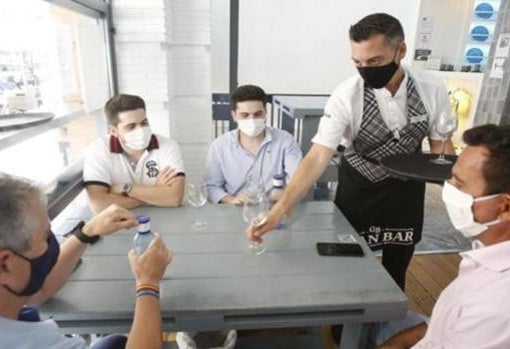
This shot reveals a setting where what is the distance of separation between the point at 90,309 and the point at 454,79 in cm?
519

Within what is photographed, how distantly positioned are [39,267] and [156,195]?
89cm

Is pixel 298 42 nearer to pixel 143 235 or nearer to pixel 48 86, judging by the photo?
pixel 48 86

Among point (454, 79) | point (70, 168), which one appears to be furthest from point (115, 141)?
point (454, 79)

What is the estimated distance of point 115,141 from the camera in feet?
6.28

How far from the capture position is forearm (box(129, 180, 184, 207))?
1.75m

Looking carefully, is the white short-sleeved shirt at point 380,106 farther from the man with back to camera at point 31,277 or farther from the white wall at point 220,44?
the white wall at point 220,44

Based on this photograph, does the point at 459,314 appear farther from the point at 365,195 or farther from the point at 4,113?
the point at 4,113

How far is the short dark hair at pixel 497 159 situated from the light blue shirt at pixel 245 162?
125cm

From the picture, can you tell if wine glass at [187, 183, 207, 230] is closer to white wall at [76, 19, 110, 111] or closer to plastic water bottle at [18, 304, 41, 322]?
plastic water bottle at [18, 304, 41, 322]

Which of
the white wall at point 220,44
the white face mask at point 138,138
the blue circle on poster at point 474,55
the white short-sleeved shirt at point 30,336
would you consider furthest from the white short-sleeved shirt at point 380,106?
the blue circle on poster at point 474,55

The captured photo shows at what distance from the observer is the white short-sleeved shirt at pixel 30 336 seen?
28.5 inches

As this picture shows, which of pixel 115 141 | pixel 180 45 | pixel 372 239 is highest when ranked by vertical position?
pixel 180 45

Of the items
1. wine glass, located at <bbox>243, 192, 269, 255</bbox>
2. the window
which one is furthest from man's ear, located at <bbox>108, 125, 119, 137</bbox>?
wine glass, located at <bbox>243, 192, 269, 255</bbox>

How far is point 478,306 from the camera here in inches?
32.6
